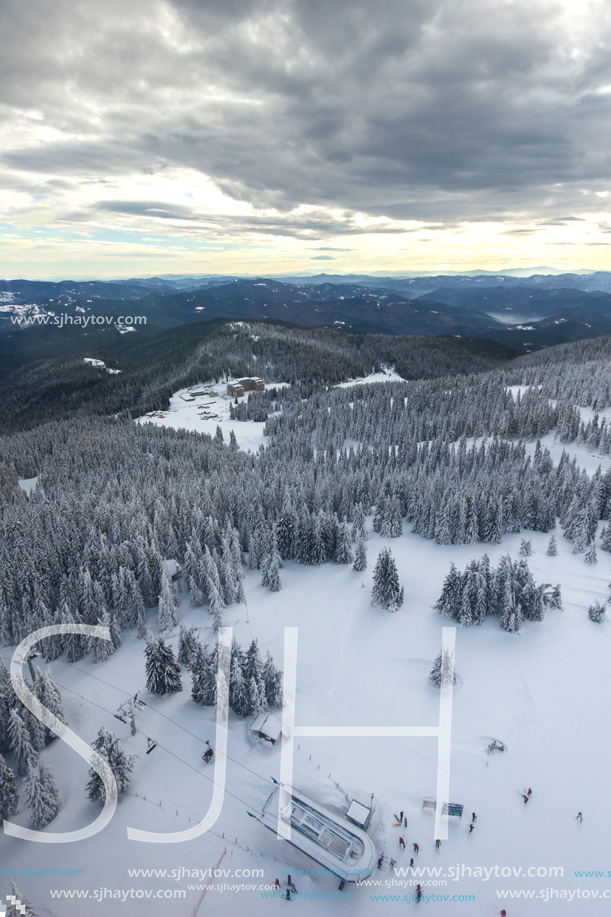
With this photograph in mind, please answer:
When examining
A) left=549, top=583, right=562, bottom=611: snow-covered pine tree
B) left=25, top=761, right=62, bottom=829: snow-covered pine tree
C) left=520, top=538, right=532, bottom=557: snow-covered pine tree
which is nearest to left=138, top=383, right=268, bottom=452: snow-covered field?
left=520, top=538, right=532, bottom=557: snow-covered pine tree

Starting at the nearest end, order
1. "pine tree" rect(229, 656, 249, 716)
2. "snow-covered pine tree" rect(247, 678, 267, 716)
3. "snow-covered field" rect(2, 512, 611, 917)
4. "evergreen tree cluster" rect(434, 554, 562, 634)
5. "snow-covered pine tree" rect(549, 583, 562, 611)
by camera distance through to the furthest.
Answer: "snow-covered field" rect(2, 512, 611, 917)
"snow-covered pine tree" rect(247, 678, 267, 716)
"pine tree" rect(229, 656, 249, 716)
"evergreen tree cluster" rect(434, 554, 562, 634)
"snow-covered pine tree" rect(549, 583, 562, 611)

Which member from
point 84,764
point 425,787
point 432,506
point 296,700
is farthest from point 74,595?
point 432,506

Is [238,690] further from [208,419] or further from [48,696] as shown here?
[208,419]

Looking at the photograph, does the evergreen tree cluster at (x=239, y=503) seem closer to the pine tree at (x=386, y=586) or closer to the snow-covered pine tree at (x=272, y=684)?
the pine tree at (x=386, y=586)

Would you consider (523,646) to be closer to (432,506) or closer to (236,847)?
(432,506)

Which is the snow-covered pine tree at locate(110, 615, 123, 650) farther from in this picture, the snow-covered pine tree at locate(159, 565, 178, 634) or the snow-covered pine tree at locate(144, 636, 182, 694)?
the snow-covered pine tree at locate(144, 636, 182, 694)

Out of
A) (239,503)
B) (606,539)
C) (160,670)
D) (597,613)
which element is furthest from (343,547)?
(606,539)
